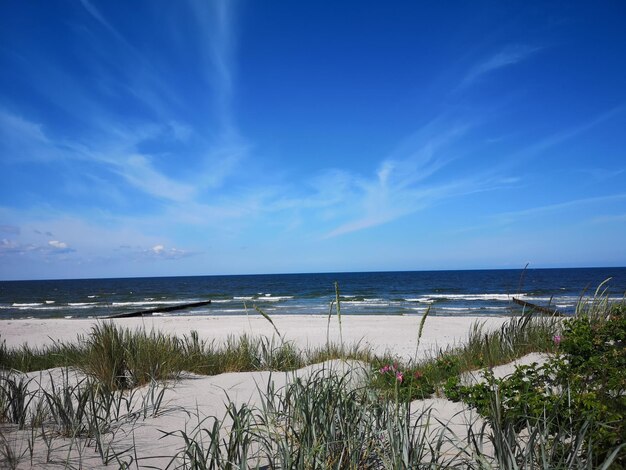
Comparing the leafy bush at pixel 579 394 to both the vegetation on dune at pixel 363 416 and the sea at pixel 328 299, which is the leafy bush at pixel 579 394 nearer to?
the vegetation on dune at pixel 363 416

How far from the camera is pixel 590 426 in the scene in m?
2.55

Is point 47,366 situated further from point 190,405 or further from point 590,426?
point 590,426

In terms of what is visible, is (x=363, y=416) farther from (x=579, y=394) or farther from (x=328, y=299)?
(x=328, y=299)

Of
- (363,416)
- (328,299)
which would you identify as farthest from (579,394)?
(328,299)

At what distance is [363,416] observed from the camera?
9.43ft

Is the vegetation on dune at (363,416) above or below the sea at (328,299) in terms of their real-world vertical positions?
above

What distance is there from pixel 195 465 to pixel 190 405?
2.35m

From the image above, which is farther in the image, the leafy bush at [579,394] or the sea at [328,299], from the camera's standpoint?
the sea at [328,299]

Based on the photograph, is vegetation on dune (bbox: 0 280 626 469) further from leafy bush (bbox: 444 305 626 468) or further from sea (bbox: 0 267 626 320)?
sea (bbox: 0 267 626 320)

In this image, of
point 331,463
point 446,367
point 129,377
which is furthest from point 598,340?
point 129,377

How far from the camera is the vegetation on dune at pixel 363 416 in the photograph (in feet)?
7.82

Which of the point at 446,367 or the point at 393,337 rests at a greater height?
the point at 446,367

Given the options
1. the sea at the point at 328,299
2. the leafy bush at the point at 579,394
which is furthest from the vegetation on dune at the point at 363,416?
the sea at the point at 328,299

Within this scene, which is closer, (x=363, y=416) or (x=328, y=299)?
(x=363, y=416)
